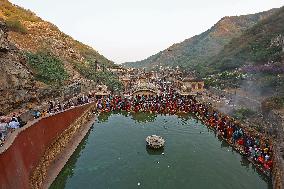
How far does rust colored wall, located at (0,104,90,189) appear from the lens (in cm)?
1504

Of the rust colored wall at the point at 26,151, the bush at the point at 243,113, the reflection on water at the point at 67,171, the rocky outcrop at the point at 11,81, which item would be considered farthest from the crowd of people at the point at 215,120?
the rocky outcrop at the point at 11,81

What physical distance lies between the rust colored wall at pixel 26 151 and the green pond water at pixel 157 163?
3112 millimetres

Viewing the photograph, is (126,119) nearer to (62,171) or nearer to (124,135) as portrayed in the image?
(124,135)

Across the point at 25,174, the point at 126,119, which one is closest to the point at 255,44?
the point at 126,119

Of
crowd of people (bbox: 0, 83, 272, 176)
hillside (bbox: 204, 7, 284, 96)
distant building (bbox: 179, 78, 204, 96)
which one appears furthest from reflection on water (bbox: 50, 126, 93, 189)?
distant building (bbox: 179, 78, 204, 96)

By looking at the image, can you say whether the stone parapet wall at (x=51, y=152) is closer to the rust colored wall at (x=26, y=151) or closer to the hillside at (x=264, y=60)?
the rust colored wall at (x=26, y=151)

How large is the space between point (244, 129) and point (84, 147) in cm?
1697

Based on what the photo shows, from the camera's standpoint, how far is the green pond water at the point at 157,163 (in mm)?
24109

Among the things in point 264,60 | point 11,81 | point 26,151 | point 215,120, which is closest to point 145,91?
point 215,120

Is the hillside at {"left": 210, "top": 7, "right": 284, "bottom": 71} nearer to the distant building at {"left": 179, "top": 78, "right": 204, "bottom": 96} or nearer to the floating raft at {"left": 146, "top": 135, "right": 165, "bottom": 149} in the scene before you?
the distant building at {"left": 179, "top": 78, "right": 204, "bottom": 96}

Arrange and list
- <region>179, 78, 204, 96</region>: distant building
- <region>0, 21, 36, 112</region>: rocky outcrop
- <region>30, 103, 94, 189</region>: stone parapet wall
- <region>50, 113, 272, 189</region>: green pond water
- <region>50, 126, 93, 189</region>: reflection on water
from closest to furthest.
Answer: <region>30, 103, 94, 189</region>: stone parapet wall → <region>50, 126, 93, 189</region>: reflection on water → <region>50, 113, 272, 189</region>: green pond water → <region>0, 21, 36, 112</region>: rocky outcrop → <region>179, 78, 204, 96</region>: distant building

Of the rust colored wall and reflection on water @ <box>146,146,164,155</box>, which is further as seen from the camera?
reflection on water @ <box>146,146,164,155</box>

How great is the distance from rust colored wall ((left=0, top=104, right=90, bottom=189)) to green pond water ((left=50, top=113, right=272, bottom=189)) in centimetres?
311

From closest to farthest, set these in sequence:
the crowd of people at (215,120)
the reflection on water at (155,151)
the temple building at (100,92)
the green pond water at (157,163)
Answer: the green pond water at (157,163) → the crowd of people at (215,120) → the reflection on water at (155,151) → the temple building at (100,92)
